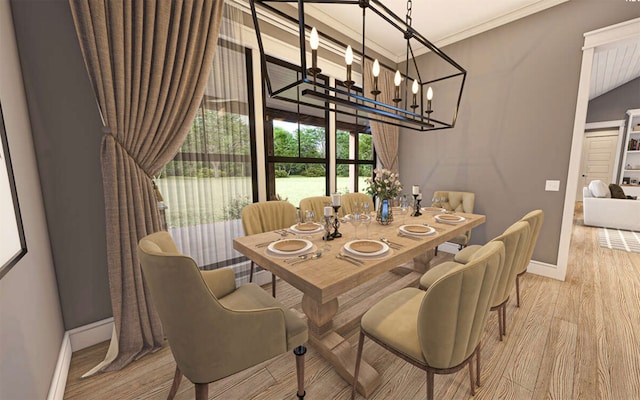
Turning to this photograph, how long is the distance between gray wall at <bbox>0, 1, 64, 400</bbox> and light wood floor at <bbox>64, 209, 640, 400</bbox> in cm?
38

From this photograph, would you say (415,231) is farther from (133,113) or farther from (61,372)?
(61,372)

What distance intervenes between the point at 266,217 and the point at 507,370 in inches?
77.8

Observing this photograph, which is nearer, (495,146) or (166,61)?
(166,61)

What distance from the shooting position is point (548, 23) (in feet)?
8.22

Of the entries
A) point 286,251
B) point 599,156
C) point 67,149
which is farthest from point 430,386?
point 599,156

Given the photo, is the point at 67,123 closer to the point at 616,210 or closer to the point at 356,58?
the point at 356,58

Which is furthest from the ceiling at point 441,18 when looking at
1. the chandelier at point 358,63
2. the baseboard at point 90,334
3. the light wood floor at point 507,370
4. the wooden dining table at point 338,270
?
the baseboard at point 90,334

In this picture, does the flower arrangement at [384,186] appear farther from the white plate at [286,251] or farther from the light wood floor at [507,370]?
the light wood floor at [507,370]

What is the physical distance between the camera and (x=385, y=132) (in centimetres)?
354

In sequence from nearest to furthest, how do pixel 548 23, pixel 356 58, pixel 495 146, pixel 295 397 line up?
pixel 295 397
pixel 548 23
pixel 495 146
pixel 356 58

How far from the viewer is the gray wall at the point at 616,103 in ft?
18.8

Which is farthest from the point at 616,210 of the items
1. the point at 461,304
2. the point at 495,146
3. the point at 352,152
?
the point at 461,304

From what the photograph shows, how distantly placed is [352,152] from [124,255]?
9.43 ft

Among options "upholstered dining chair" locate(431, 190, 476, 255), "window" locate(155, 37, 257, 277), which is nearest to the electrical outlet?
"upholstered dining chair" locate(431, 190, 476, 255)
